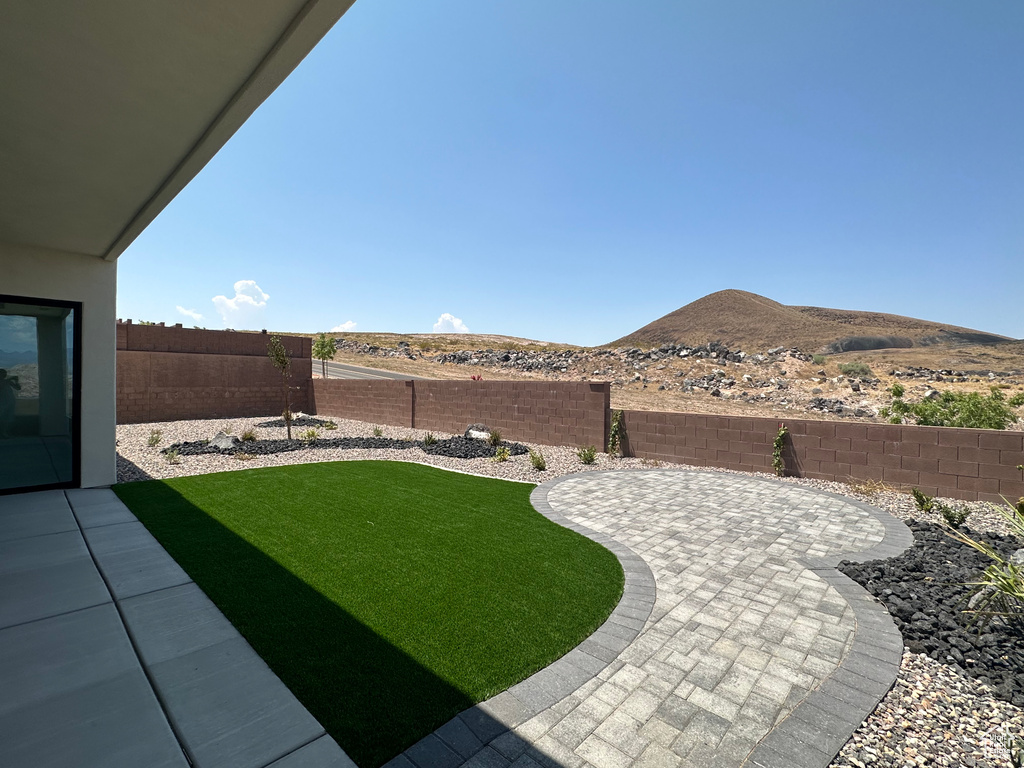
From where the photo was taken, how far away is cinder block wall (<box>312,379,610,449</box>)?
10.1m

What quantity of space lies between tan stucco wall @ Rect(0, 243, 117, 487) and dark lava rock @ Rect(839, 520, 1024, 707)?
30.6 feet

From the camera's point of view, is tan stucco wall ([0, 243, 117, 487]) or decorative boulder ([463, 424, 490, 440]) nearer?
tan stucco wall ([0, 243, 117, 487])

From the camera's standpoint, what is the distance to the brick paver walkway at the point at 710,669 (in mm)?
1969

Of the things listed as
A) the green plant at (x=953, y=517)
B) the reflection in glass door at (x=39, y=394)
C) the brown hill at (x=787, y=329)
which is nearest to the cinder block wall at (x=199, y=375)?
the reflection in glass door at (x=39, y=394)

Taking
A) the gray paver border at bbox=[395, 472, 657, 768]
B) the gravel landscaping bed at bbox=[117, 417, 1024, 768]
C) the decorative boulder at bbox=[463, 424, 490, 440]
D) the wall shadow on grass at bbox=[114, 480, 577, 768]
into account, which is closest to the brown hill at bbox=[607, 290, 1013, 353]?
the decorative boulder at bbox=[463, 424, 490, 440]

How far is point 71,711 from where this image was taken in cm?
214

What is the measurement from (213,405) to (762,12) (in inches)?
804

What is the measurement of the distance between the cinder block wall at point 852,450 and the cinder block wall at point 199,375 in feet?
51.0

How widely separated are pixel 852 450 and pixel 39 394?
1288cm

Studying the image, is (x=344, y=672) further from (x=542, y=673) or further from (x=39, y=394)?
(x=39, y=394)

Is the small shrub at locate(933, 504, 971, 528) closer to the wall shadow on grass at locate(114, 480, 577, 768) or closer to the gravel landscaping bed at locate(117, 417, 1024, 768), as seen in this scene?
the gravel landscaping bed at locate(117, 417, 1024, 768)

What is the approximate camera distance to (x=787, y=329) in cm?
5150

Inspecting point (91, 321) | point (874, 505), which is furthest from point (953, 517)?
point (91, 321)

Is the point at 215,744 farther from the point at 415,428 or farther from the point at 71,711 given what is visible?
the point at 415,428
